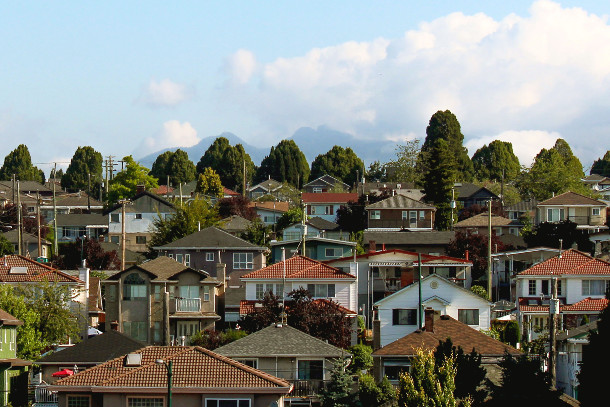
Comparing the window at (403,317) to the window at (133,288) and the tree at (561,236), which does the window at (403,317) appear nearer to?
the window at (133,288)

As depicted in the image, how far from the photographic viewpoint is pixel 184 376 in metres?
41.2

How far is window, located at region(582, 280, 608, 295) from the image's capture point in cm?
6456

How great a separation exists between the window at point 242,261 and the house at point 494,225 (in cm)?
2650

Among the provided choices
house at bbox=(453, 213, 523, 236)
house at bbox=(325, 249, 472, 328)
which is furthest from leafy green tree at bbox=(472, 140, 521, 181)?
house at bbox=(325, 249, 472, 328)

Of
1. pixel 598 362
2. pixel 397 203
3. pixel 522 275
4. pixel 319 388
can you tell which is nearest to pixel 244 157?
pixel 397 203

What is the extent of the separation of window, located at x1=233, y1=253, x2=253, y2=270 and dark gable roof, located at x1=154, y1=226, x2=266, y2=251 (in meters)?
0.63

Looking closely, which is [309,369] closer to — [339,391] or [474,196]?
[339,391]

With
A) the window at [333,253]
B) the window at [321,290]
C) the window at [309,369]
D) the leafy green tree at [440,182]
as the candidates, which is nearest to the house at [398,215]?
the leafy green tree at [440,182]

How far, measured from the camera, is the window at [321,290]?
62094mm

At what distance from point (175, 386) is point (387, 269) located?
Result: 3179 cm

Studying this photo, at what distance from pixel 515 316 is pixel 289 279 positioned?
41.4 ft

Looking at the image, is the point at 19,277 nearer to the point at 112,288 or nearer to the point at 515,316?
the point at 112,288

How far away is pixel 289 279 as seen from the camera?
203ft

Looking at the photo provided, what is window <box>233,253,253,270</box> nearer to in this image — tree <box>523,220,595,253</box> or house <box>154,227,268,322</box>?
house <box>154,227,268,322</box>
